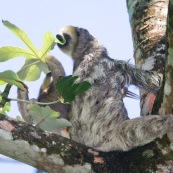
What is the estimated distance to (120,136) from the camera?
10.2 ft

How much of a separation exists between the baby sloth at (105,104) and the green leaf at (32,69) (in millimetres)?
547

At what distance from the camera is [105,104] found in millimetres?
3551

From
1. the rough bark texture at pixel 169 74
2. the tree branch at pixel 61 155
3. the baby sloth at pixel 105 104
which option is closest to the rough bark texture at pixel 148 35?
the baby sloth at pixel 105 104

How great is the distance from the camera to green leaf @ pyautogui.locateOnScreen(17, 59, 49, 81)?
3130 millimetres

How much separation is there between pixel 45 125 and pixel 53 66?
112 centimetres

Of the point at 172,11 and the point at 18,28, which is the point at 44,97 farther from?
the point at 172,11

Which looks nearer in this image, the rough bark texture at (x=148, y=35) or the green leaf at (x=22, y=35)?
the green leaf at (x=22, y=35)

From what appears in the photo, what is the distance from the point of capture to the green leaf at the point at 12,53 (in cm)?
301

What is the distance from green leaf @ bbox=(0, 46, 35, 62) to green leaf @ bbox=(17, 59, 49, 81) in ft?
0.19

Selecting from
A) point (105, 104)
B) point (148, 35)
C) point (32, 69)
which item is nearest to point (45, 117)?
point (32, 69)

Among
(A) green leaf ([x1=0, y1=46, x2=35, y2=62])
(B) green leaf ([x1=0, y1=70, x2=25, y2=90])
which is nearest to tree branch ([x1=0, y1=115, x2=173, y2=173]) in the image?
(B) green leaf ([x1=0, y1=70, x2=25, y2=90])

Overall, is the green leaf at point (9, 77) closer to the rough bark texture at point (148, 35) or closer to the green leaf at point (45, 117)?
the green leaf at point (45, 117)

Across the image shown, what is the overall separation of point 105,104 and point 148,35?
2.60 ft

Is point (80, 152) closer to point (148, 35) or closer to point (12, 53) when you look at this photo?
point (12, 53)
